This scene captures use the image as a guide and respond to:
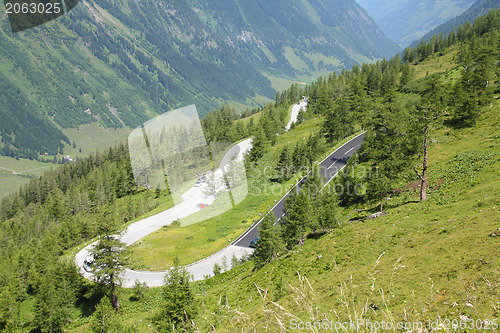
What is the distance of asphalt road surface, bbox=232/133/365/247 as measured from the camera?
54469 millimetres

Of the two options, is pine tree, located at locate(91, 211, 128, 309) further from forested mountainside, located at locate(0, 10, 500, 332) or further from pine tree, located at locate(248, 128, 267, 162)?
pine tree, located at locate(248, 128, 267, 162)

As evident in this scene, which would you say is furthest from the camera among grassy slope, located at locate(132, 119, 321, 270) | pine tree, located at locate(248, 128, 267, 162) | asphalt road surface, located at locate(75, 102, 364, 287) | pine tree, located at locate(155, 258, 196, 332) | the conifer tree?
pine tree, located at locate(248, 128, 267, 162)

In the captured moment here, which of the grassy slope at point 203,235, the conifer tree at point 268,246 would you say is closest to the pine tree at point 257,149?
the grassy slope at point 203,235

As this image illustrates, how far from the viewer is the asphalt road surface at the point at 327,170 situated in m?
54.5

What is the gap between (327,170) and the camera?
64562mm

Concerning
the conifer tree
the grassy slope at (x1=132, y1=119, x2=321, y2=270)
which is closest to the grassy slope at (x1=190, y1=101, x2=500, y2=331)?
the conifer tree

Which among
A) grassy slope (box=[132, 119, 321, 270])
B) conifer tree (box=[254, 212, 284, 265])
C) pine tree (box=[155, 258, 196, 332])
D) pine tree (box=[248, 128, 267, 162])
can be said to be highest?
pine tree (box=[248, 128, 267, 162])

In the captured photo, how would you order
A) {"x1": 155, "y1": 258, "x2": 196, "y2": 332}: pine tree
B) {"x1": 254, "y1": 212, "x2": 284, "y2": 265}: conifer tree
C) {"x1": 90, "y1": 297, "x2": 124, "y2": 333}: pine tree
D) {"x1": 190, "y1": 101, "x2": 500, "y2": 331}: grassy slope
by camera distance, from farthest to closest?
{"x1": 254, "y1": 212, "x2": 284, "y2": 265}: conifer tree
{"x1": 90, "y1": 297, "x2": 124, "y2": 333}: pine tree
{"x1": 155, "y1": 258, "x2": 196, "y2": 332}: pine tree
{"x1": 190, "y1": 101, "x2": 500, "y2": 331}: grassy slope

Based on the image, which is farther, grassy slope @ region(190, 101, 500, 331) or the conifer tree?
the conifer tree

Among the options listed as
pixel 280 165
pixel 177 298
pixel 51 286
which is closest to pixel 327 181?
pixel 280 165

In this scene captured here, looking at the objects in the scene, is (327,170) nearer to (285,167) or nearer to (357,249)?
(285,167)

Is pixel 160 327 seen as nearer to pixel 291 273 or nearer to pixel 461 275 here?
pixel 291 273

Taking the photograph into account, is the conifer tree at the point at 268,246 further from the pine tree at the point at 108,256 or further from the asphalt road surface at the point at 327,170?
the pine tree at the point at 108,256

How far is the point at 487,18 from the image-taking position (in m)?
148
